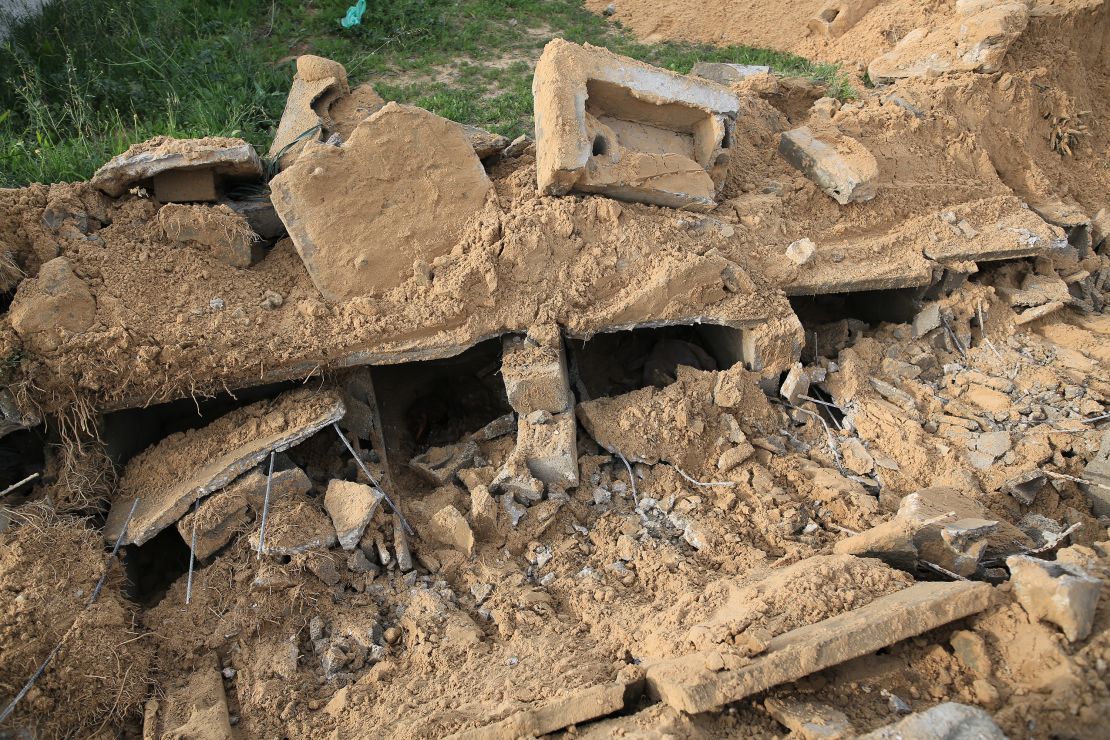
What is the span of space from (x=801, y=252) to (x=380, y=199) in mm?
2647

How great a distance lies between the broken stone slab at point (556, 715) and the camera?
2688 millimetres

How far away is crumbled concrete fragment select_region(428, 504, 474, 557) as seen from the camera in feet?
12.6

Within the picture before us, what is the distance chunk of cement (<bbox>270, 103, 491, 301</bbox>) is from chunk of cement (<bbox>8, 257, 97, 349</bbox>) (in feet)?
3.66

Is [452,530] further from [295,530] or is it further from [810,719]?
[810,719]

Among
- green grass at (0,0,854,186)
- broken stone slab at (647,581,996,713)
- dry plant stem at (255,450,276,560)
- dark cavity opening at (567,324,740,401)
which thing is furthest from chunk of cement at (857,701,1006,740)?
green grass at (0,0,854,186)

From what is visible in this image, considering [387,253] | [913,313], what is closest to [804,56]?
[913,313]

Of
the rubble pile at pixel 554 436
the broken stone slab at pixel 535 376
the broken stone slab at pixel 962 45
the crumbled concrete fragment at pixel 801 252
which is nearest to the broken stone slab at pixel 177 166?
the rubble pile at pixel 554 436

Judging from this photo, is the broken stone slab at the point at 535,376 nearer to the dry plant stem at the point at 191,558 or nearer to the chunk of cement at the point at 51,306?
the dry plant stem at the point at 191,558

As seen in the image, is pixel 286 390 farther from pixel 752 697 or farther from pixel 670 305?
pixel 752 697

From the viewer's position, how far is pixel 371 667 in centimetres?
338

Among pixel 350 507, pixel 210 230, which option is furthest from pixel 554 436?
pixel 210 230

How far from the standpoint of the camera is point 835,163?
5145mm

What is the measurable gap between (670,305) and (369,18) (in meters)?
5.42

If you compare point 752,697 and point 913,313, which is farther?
point 913,313
